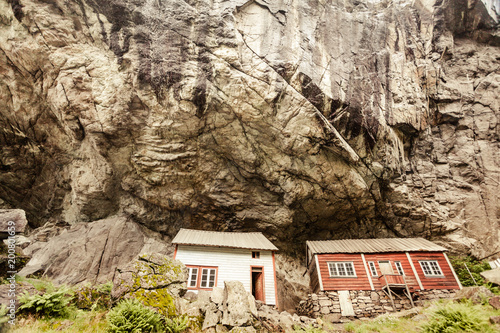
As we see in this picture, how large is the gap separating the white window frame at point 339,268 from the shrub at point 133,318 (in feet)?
47.6

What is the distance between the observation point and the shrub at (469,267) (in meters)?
19.6

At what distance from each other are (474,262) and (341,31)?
23.1 metres

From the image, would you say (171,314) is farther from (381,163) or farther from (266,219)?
(381,163)

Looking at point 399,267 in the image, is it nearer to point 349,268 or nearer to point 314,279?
point 349,268

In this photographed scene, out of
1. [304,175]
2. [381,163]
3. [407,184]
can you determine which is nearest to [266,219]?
[304,175]

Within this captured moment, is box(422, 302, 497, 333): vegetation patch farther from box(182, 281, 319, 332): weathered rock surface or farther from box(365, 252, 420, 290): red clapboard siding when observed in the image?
box(365, 252, 420, 290): red clapboard siding

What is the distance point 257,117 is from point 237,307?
14.8m

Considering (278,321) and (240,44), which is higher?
(240,44)

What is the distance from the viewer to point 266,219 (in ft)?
81.8

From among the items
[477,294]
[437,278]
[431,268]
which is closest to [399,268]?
[431,268]

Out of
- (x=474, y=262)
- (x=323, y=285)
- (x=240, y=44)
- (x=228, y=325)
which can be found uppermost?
(x=240, y=44)

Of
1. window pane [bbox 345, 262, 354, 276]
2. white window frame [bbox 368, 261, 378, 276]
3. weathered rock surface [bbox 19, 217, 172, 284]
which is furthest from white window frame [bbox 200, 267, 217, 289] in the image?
white window frame [bbox 368, 261, 378, 276]

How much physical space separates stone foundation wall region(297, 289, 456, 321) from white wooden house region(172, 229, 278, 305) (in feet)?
9.56

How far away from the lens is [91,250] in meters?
21.5
